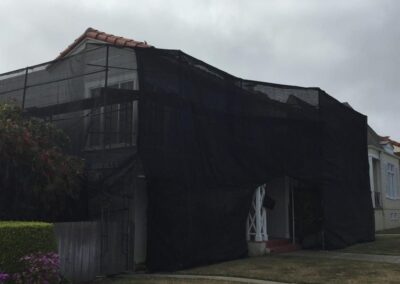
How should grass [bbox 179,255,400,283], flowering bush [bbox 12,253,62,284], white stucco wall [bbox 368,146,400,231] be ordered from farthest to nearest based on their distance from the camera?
white stucco wall [bbox 368,146,400,231]
grass [bbox 179,255,400,283]
flowering bush [bbox 12,253,62,284]

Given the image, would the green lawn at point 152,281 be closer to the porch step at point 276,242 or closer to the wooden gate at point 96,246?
the wooden gate at point 96,246

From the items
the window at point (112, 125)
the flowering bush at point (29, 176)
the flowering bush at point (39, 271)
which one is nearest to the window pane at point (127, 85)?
the window at point (112, 125)

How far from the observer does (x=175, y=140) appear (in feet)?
38.1

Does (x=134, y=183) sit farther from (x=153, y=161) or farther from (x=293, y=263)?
(x=293, y=263)

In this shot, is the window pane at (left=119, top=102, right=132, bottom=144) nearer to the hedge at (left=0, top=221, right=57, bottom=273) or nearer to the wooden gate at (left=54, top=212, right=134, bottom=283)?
the wooden gate at (left=54, top=212, right=134, bottom=283)

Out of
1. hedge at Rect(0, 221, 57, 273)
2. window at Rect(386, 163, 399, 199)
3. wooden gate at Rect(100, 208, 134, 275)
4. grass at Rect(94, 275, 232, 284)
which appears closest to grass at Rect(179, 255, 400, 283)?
grass at Rect(94, 275, 232, 284)

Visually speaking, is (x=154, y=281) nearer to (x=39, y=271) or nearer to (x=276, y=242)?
(x=39, y=271)

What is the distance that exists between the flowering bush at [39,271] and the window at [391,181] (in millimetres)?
24140

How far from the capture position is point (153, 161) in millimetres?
10961

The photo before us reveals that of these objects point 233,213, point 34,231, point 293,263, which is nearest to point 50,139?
point 34,231

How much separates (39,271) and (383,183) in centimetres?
2372

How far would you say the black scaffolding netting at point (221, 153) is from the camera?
1112cm

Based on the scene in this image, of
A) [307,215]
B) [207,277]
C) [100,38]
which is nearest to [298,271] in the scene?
[207,277]

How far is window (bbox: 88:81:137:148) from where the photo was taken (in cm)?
1115
